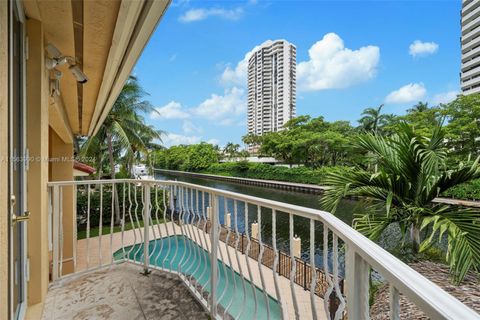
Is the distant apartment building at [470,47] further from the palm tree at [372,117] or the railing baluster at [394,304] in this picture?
the railing baluster at [394,304]

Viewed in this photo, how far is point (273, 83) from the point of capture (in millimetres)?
60812

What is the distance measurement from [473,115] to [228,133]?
5223 cm

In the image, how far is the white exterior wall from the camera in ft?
192

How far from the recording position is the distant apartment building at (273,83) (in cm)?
5841

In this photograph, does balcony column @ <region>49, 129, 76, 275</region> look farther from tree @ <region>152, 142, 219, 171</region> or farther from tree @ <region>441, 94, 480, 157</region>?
tree @ <region>152, 142, 219, 171</region>

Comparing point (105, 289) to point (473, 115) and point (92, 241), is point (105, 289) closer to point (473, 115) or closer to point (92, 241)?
point (92, 241)

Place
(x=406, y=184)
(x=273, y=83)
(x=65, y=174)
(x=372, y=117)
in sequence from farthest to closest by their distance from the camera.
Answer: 1. (x=273, y=83)
2. (x=372, y=117)
3. (x=65, y=174)
4. (x=406, y=184)

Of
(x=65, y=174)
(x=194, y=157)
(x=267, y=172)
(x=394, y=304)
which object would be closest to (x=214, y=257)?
(x=394, y=304)

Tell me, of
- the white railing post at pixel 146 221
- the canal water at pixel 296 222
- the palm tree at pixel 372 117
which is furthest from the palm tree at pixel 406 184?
the palm tree at pixel 372 117

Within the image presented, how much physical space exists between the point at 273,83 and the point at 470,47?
3561 cm

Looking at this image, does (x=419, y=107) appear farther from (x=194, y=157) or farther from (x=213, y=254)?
(x=213, y=254)

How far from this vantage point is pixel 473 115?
50.8 feet

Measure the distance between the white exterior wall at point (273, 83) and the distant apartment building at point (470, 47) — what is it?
101 feet

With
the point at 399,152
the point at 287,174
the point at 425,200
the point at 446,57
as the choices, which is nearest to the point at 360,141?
→ the point at 399,152
